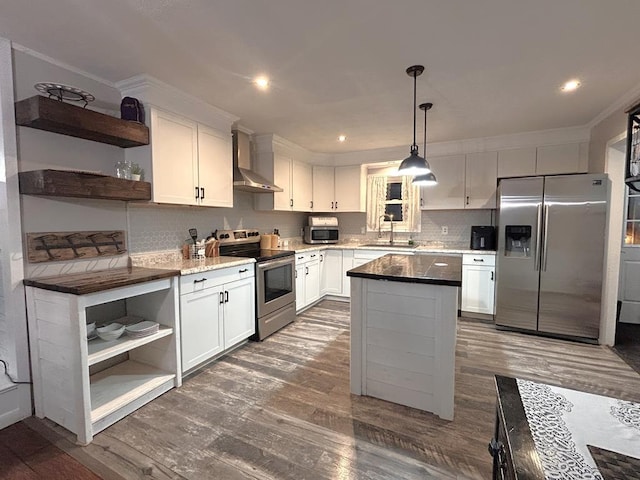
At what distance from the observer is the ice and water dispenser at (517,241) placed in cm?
349

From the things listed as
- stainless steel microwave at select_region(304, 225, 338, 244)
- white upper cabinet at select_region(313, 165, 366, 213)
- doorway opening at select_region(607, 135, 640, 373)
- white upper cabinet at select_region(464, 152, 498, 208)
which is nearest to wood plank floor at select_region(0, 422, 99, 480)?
stainless steel microwave at select_region(304, 225, 338, 244)

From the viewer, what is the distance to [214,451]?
5.72 ft

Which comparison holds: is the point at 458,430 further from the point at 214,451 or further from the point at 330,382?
the point at 214,451

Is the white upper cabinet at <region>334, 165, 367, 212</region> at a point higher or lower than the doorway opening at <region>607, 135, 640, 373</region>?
higher

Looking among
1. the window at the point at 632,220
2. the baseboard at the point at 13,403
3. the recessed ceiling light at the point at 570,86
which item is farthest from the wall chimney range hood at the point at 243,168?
the window at the point at 632,220

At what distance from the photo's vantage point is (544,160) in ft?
12.8

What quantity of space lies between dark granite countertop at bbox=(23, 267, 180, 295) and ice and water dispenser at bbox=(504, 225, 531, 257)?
3.54m

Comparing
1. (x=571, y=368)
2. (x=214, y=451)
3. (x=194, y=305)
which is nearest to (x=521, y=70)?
(x=571, y=368)

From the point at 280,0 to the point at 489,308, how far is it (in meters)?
3.96

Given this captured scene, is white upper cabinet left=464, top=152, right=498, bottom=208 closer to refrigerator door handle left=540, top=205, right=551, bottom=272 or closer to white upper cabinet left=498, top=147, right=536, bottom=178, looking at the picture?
white upper cabinet left=498, top=147, right=536, bottom=178

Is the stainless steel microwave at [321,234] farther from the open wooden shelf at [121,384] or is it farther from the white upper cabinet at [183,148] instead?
the open wooden shelf at [121,384]

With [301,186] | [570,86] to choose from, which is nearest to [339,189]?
[301,186]

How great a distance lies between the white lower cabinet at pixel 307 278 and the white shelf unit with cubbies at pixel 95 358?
6.25 ft

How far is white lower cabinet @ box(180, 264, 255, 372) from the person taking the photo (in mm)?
2461
